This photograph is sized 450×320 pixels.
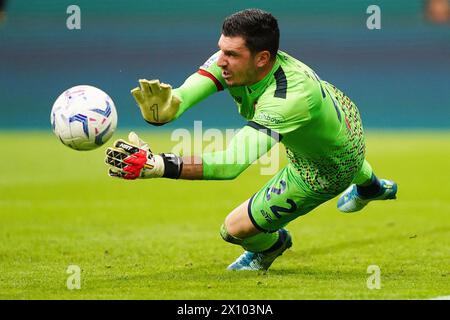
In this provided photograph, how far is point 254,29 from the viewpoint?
278 inches

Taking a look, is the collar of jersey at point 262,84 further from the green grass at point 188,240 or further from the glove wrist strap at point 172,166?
the green grass at point 188,240

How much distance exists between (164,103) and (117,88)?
24046 mm

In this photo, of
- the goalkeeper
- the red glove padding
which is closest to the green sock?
the goalkeeper

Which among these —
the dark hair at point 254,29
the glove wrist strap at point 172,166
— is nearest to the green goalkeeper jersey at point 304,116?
the dark hair at point 254,29

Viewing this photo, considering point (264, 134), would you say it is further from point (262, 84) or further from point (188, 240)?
point (188, 240)

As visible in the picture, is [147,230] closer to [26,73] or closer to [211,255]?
[211,255]

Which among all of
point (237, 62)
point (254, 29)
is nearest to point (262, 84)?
point (237, 62)

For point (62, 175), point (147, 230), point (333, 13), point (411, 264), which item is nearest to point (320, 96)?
point (411, 264)

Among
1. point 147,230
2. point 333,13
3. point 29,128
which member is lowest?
point 29,128

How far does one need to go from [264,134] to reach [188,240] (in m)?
4.40

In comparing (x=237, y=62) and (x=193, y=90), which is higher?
(x=237, y=62)

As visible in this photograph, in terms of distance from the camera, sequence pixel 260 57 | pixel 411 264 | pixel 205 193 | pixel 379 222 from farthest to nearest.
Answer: pixel 205 193 < pixel 379 222 < pixel 411 264 < pixel 260 57

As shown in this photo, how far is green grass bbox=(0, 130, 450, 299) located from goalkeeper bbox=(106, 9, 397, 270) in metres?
0.57

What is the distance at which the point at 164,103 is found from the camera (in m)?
7.24
